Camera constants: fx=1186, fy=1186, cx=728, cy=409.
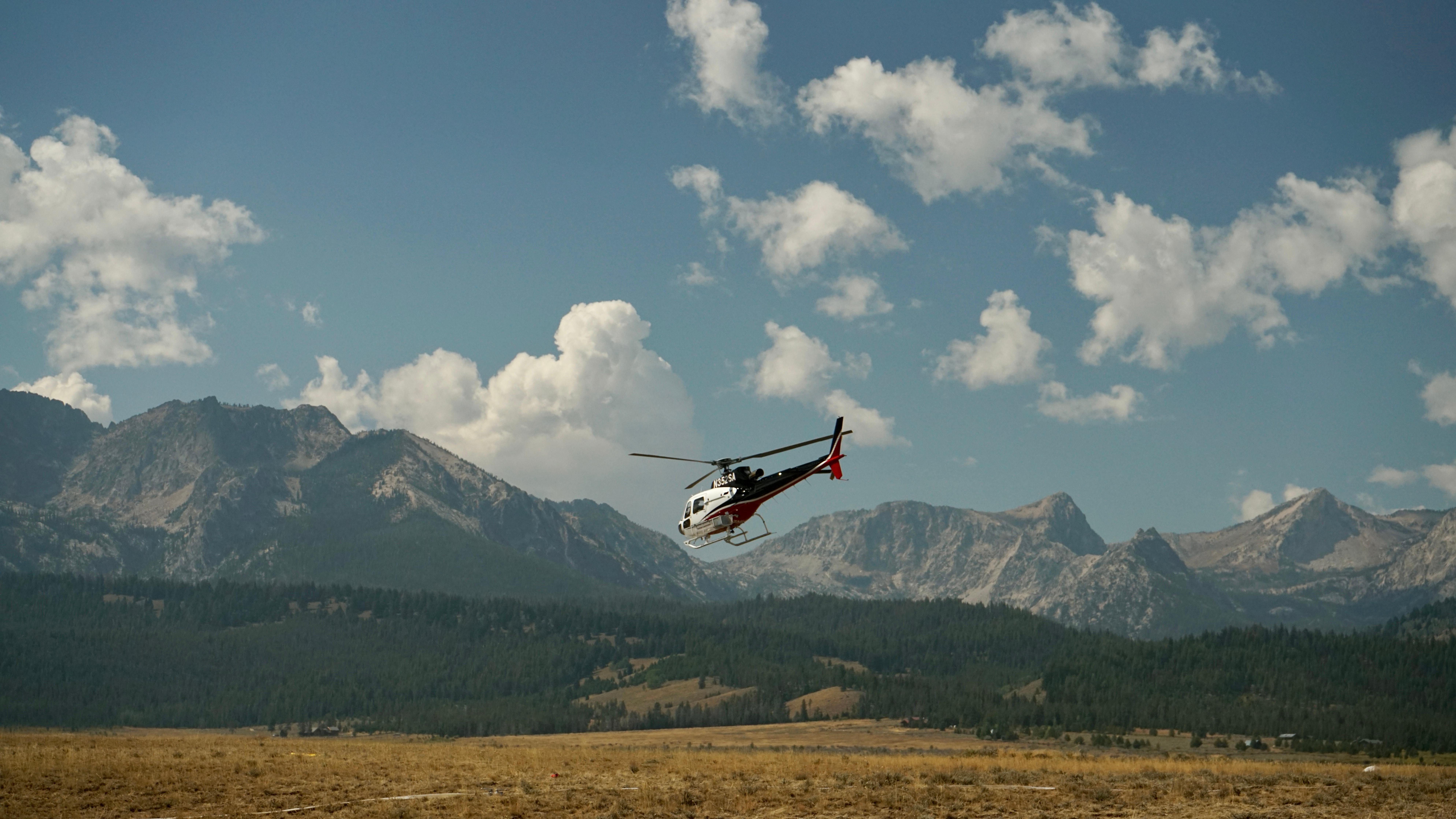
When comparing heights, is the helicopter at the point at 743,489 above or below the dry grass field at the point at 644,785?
above

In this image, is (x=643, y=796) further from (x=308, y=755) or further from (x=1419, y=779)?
(x=1419, y=779)

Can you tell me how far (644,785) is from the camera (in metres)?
53.5

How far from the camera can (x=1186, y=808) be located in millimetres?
46906

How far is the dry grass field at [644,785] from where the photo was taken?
45.6 m

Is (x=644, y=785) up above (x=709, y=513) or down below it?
below

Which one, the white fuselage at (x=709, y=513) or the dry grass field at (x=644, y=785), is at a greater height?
the white fuselage at (x=709, y=513)

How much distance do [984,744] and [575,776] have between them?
103 meters

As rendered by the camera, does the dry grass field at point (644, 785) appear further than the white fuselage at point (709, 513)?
No

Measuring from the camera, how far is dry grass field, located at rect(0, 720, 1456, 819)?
150 feet

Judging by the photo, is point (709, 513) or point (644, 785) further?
point (709, 513)

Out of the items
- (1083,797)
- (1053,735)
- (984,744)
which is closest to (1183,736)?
(1053,735)

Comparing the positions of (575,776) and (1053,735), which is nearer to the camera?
(575,776)

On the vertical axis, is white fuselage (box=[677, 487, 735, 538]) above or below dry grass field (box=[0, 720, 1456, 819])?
above

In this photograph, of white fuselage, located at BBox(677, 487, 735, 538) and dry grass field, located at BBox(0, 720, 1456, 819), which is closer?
dry grass field, located at BBox(0, 720, 1456, 819)
